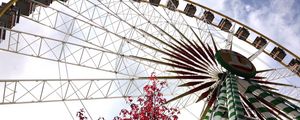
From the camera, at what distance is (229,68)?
21.3 metres

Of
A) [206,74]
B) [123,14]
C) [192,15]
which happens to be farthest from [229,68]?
[192,15]

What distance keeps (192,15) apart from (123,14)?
6.66m

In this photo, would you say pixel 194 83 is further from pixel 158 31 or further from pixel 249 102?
pixel 158 31

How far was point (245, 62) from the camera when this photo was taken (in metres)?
22.6

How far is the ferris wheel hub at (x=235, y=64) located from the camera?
21394mm

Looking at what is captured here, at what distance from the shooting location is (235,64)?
71.4 feet

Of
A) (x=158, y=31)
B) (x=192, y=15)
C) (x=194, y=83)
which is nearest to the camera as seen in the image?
(x=194, y=83)

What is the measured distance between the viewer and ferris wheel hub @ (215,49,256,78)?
2139 centimetres

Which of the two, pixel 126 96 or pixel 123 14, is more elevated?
pixel 123 14

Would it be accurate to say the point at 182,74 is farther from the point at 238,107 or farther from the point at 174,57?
the point at 238,107

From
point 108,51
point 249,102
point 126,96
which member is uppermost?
point 249,102

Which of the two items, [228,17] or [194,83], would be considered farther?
[228,17]

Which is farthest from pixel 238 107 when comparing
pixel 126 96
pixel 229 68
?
pixel 126 96

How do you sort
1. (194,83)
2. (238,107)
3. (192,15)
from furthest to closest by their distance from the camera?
1. (192,15)
2. (194,83)
3. (238,107)
